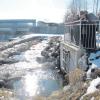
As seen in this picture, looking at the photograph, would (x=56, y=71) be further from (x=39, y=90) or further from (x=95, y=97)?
(x=95, y=97)

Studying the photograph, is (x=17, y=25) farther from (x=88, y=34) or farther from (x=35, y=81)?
(x=88, y=34)

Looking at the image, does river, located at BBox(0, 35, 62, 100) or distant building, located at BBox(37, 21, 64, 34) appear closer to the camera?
river, located at BBox(0, 35, 62, 100)

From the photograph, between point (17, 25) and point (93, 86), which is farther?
point (17, 25)

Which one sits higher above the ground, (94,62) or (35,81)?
(94,62)

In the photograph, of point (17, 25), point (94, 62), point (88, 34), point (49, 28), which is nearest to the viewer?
point (94, 62)

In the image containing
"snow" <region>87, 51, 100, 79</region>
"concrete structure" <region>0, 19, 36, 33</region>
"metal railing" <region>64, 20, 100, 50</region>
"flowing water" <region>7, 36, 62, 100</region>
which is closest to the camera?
"snow" <region>87, 51, 100, 79</region>

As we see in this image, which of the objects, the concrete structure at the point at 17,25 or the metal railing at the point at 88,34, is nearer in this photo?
the metal railing at the point at 88,34

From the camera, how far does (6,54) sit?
21.4 m

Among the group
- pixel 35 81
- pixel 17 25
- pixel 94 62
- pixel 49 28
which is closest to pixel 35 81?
pixel 35 81

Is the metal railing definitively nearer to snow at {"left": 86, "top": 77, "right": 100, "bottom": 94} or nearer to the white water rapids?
the white water rapids

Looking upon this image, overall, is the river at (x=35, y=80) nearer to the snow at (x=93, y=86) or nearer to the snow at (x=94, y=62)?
the snow at (x=94, y=62)

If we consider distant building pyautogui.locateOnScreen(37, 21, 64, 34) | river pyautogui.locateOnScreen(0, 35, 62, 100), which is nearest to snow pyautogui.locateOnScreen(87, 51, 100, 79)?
river pyautogui.locateOnScreen(0, 35, 62, 100)

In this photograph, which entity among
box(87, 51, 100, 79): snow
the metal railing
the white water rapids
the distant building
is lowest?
the white water rapids

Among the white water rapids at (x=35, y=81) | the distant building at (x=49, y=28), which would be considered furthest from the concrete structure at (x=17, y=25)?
the white water rapids at (x=35, y=81)
